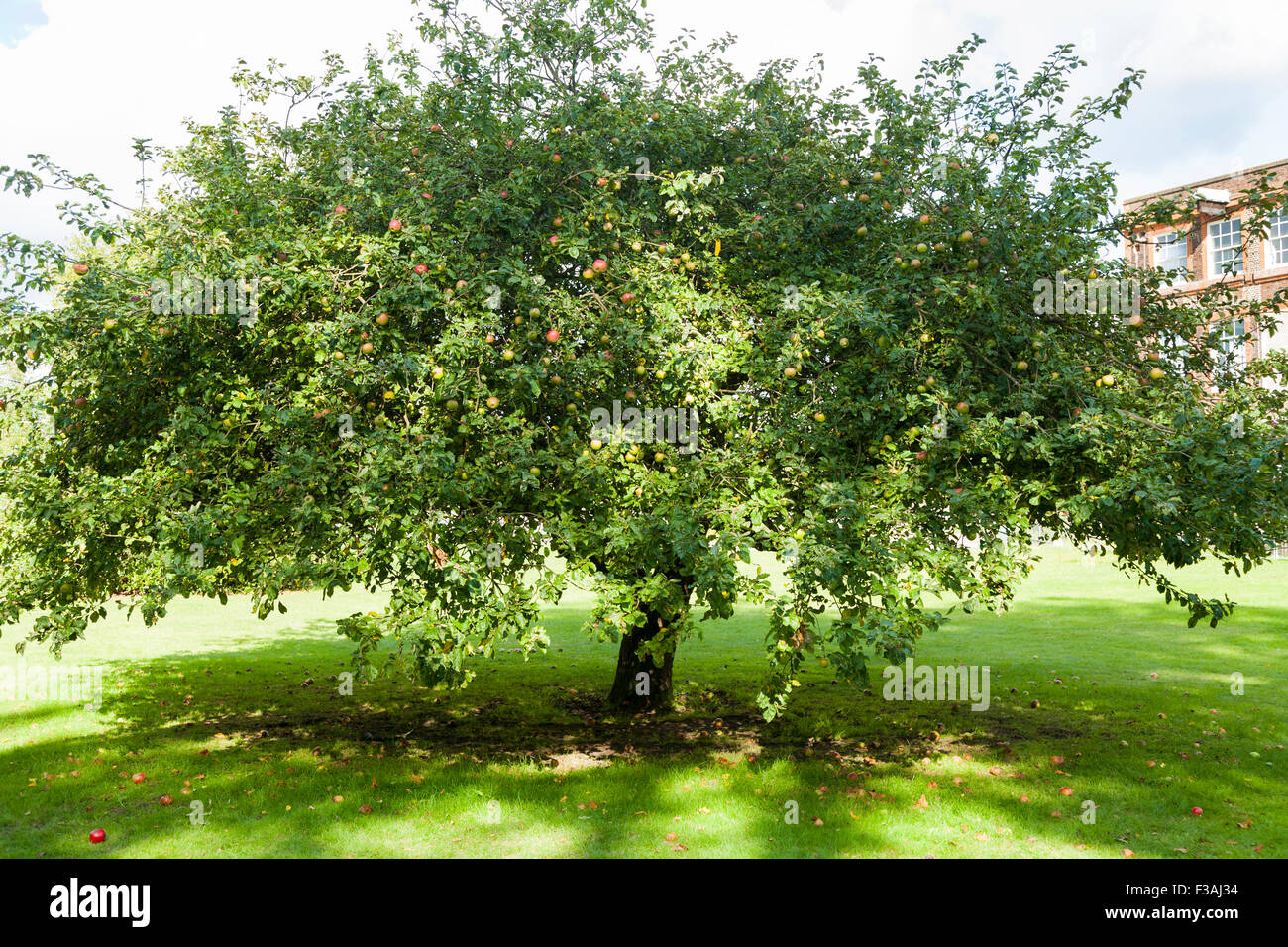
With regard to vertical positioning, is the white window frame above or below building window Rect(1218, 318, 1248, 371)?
above

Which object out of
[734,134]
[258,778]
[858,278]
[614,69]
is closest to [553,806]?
[258,778]

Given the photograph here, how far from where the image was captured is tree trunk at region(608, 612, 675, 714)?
12453 millimetres

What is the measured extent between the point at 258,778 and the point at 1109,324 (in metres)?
9.90

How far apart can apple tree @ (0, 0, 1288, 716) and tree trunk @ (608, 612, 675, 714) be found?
154 inches

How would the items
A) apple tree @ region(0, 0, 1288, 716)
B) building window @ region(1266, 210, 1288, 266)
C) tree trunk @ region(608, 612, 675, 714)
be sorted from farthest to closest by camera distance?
building window @ region(1266, 210, 1288, 266)
tree trunk @ region(608, 612, 675, 714)
apple tree @ region(0, 0, 1288, 716)

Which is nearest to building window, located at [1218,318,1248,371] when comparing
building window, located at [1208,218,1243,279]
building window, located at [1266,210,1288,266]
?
building window, located at [1208,218,1243,279]

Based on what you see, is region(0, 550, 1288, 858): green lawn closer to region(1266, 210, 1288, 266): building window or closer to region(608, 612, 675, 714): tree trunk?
region(608, 612, 675, 714): tree trunk

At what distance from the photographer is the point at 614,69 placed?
10.4m

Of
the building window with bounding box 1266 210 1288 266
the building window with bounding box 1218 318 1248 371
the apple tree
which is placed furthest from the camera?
the building window with bounding box 1266 210 1288 266

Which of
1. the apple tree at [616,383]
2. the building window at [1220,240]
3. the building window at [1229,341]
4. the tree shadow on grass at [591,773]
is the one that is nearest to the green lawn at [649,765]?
the tree shadow on grass at [591,773]

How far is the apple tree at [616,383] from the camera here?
7168 millimetres

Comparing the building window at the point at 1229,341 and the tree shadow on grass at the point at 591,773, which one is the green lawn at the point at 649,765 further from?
the building window at the point at 1229,341

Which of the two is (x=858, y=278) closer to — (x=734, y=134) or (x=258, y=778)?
(x=734, y=134)

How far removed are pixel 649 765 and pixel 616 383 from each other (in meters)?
4.15
